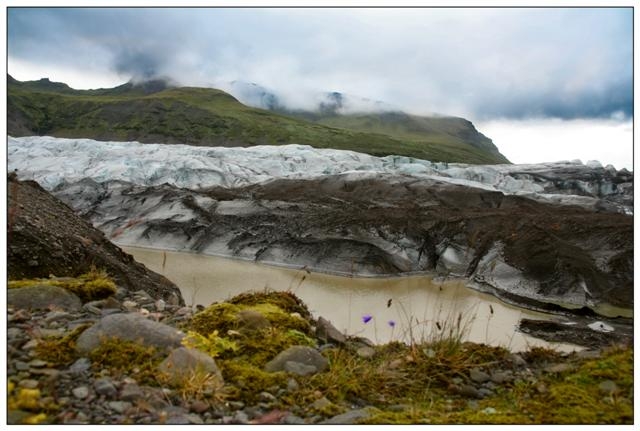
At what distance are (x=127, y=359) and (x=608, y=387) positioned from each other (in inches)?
125

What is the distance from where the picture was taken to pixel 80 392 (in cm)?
306

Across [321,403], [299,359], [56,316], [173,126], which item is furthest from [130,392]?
[173,126]

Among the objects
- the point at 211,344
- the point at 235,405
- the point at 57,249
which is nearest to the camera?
the point at 235,405

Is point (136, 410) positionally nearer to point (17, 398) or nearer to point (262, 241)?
point (17, 398)

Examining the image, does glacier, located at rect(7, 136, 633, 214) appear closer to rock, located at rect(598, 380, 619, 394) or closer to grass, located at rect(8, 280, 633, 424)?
grass, located at rect(8, 280, 633, 424)

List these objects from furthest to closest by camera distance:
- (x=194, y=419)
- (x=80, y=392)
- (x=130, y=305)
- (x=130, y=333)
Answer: (x=130, y=305), (x=130, y=333), (x=80, y=392), (x=194, y=419)

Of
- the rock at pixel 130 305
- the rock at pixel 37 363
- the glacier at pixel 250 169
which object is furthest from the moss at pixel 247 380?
the glacier at pixel 250 169

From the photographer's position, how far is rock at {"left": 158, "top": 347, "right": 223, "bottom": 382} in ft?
11.0

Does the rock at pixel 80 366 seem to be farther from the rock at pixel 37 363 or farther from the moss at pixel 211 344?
the moss at pixel 211 344

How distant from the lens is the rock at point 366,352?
4398 mm

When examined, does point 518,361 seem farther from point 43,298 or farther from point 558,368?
point 43,298

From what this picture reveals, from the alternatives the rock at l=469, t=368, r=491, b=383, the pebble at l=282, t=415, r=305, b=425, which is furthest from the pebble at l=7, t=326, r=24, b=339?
the rock at l=469, t=368, r=491, b=383

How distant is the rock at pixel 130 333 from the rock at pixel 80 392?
521 millimetres

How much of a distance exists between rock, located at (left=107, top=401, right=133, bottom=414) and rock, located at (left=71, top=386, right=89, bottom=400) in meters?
0.16
